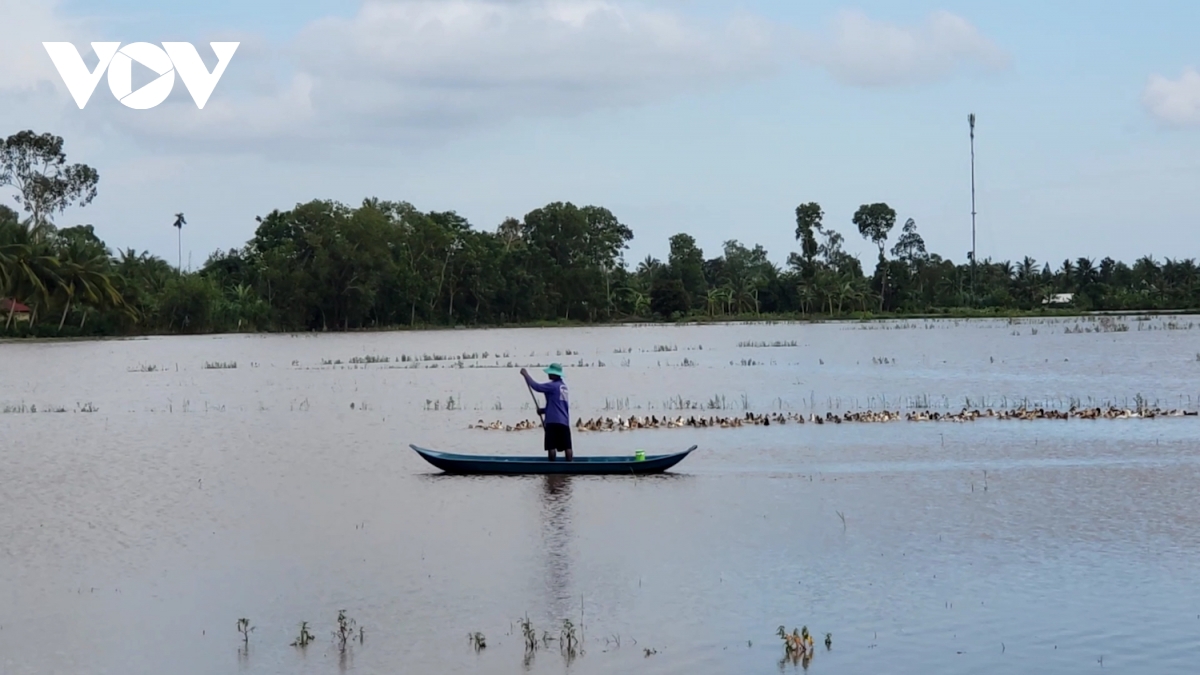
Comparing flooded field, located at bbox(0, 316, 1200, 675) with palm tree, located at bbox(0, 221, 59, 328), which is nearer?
flooded field, located at bbox(0, 316, 1200, 675)

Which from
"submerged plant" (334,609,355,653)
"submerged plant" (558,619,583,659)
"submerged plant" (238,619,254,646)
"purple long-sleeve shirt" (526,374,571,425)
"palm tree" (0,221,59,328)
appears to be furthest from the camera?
"palm tree" (0,221,59,328)

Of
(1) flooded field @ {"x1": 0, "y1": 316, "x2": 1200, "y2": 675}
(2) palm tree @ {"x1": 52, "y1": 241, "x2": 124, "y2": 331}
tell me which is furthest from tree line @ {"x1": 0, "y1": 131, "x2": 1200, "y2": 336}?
(1) flooded field @ {"x1": 0, "y1": 316, "x2": 1200, "y2": 675}

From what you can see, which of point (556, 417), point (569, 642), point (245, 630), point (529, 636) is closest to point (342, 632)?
point (245, 630)

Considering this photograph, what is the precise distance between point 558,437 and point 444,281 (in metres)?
105

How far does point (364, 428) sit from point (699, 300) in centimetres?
11106

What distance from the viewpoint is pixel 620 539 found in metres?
16.7

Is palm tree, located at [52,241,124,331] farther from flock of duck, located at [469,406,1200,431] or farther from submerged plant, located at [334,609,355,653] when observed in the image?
submerged plant, located at [334,609,355,653]

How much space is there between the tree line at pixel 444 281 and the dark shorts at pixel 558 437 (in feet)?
249

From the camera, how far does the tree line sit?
350ft

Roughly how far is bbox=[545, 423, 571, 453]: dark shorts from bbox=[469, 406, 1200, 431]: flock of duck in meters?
7.73

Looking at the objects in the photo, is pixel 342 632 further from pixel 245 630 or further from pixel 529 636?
pixel 529 636

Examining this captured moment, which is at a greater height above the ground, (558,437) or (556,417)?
(556,417)

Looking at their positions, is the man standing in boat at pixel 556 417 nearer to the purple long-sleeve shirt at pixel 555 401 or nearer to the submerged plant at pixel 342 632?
the purple long-sleeve shirt at pixel 555 401

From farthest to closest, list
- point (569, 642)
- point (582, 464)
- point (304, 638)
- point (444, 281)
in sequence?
point (444, 281), point (582, 464), point (304, 638), point (569, 642)
